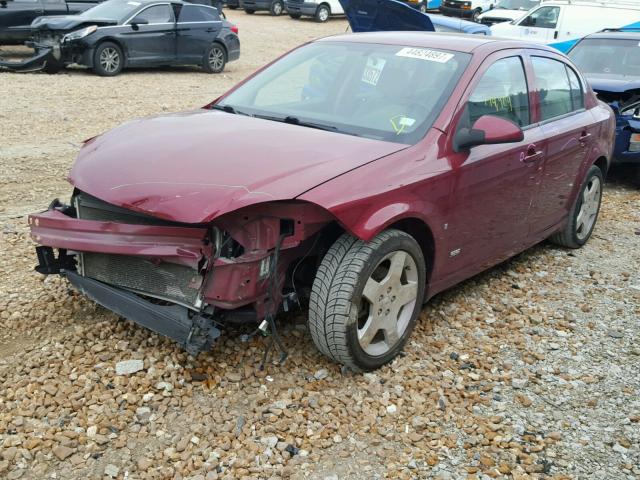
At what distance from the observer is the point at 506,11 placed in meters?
21.7

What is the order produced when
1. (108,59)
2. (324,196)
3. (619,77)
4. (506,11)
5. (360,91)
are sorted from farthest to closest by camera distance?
(506,11), (108,59), (619,77), (360,91), (324,196)

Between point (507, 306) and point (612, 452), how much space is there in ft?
5.13

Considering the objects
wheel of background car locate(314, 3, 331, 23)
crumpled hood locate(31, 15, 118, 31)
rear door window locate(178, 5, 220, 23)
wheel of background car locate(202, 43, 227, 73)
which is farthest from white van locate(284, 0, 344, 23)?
crumpled hood locate(31, 15, 118, 31)

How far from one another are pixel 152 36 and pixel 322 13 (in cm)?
1501

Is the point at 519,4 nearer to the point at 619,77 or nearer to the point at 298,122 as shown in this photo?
the point at 619,77

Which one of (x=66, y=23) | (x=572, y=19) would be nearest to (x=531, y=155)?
(x=66, y=23)

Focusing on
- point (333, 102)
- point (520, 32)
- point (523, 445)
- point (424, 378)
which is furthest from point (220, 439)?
point (520, 32)

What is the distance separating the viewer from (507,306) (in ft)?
15.1

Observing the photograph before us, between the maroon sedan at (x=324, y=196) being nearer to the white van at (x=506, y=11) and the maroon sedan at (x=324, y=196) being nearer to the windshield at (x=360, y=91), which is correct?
the windshield at (x=360, y=91)

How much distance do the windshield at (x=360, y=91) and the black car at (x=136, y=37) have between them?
29.8ft

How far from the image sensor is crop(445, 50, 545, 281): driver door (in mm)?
3943

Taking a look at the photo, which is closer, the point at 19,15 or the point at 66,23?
the point at 66,23

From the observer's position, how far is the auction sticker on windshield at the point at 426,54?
13.7ft

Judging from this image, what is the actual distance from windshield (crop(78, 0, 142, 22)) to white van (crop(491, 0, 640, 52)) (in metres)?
7.80
